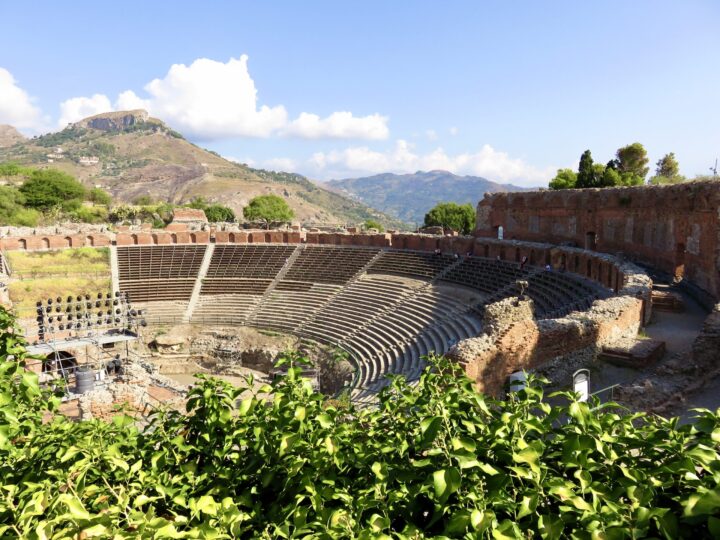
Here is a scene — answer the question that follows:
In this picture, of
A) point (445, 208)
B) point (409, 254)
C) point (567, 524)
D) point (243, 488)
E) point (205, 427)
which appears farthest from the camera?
point (445, 208)

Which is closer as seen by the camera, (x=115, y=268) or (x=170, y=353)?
(x=170, y=353)

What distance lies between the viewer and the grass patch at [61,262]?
3109cm

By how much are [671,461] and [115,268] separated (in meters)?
35.4

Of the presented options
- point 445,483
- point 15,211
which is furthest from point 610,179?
point 15,211

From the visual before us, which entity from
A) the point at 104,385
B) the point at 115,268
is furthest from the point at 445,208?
the point at 104,385

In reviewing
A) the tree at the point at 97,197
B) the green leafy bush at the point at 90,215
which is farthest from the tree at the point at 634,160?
the tree at the point at 97,197

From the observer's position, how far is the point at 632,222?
2372 centimetres

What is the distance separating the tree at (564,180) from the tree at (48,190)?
192ft

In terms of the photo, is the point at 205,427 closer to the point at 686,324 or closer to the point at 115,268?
the point at 686,324

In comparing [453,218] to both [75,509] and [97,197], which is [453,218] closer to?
[97,197]

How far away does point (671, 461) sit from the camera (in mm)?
2643

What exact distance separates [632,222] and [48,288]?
34.0m

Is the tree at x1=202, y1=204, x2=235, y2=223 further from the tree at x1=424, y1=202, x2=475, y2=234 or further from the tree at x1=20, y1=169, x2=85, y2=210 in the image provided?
the tree at x1=424, y1=202, x2=475, y2=234

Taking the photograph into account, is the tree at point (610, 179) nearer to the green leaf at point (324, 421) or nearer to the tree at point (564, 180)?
the tree at point (564, 180)
